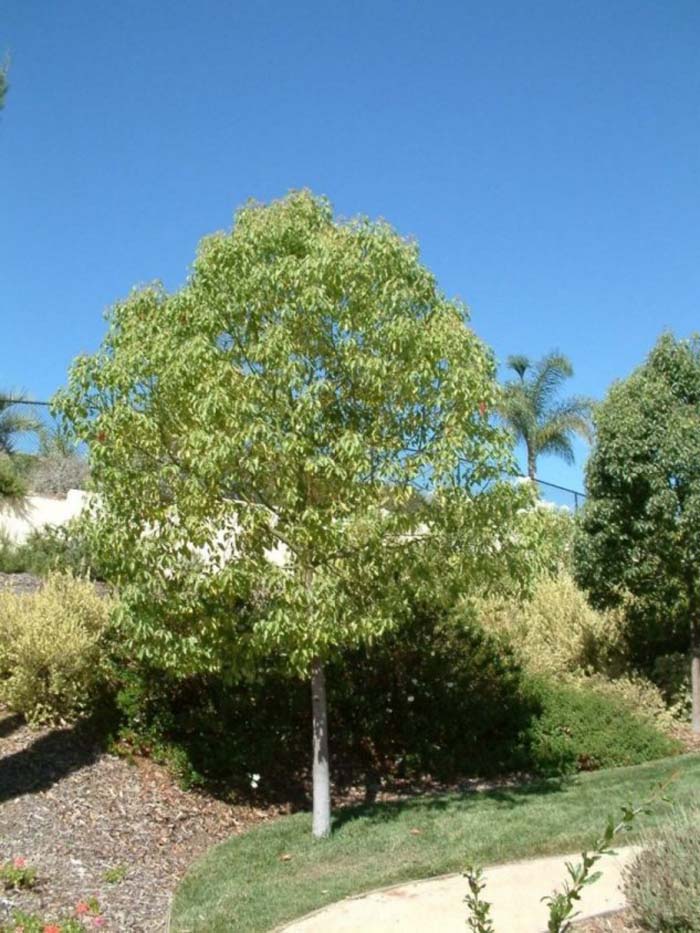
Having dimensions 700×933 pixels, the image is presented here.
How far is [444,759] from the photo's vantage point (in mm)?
10734

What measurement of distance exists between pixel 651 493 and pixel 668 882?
8015 mm

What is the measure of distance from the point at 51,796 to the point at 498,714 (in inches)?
199

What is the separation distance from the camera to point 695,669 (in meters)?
13.0

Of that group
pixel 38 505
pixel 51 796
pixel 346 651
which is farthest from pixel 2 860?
pixel 38 505

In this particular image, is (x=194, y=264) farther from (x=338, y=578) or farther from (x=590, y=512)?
(x=590, y=512)

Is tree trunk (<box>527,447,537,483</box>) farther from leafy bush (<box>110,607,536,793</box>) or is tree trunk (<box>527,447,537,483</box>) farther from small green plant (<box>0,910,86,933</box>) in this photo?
small green plant (<box>0,910,86,933</box>)

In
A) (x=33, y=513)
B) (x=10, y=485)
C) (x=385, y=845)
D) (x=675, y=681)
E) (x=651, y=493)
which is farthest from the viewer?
(x=33, y=513)

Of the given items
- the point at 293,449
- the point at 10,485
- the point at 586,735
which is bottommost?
the point at 586,735

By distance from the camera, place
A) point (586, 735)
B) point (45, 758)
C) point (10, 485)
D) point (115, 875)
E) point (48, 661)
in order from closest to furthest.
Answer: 1. point (115, 875)
2. point (45, 758)
3. point (48, 661)
4. point (586, 735)
5. point (10, 485)

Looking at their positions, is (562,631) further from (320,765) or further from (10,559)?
(10,559)

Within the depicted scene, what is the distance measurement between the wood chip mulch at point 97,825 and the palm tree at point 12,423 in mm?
12779

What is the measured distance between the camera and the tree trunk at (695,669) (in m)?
12.9

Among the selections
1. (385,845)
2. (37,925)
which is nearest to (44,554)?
(385,845)

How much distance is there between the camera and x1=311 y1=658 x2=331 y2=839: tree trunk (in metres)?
8.25
